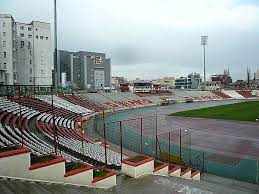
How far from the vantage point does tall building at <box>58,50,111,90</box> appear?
15125cm

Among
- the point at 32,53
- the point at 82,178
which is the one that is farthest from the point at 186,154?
the point at 32,53

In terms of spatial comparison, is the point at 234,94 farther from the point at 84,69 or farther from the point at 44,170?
the point at 44,170

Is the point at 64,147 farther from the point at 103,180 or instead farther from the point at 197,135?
the point at 197,135

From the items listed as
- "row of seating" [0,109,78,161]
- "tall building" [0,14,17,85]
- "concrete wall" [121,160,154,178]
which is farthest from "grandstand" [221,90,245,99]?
"concrete wall" [121,160,154,178]

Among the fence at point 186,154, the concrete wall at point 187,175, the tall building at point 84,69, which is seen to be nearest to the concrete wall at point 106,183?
the fence at point 186,154

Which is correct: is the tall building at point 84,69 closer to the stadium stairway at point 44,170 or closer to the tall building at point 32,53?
the tall building at point 32,53

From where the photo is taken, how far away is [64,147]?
1989cm

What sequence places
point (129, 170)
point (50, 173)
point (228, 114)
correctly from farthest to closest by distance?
point (228, 114), point (129, 170), point (50, 173)

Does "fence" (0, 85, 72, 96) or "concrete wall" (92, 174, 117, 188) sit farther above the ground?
"fence" (0, 85, 72, 96)

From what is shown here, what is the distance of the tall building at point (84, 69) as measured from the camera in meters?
151

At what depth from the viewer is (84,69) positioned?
151 meters

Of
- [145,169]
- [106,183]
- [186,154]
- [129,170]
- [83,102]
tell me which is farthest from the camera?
[83,102]

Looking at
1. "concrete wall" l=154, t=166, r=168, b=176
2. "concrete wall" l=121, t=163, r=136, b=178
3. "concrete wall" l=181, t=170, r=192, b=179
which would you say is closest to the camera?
"concrete wall" l=121, t=163, r=136, b=178

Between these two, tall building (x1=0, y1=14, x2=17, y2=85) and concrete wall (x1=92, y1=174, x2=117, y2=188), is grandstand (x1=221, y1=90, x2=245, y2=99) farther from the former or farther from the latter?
concrete wall (x1=92, y1=174, x2=117, y2=188)
